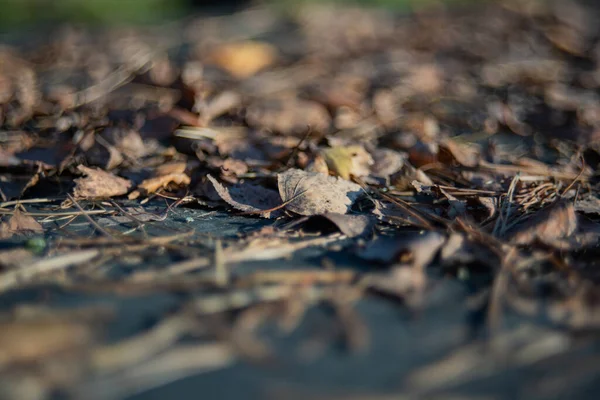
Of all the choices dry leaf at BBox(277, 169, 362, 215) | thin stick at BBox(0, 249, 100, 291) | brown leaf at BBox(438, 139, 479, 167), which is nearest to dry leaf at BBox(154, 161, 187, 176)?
dry leaf at BBox(277, 169, 362, 215)

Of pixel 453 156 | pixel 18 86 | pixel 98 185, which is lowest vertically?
pixel 453 156

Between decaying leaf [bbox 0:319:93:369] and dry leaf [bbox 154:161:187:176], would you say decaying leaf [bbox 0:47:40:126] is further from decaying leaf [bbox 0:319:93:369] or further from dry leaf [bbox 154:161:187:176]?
decaying leaf [bbox 0:319:93:369]

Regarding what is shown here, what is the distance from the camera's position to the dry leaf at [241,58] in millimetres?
2820

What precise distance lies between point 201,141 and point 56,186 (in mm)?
466

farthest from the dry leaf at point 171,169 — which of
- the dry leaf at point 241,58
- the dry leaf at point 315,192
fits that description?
the dry leaf at point 241,58

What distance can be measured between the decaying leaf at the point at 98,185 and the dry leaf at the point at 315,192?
1.53 ft

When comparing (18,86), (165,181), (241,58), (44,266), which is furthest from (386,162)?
(18,86)

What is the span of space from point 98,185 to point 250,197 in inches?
16.6

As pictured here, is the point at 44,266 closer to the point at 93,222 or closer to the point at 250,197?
the point at 93,222

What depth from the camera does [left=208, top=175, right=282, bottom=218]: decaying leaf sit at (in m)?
1.33

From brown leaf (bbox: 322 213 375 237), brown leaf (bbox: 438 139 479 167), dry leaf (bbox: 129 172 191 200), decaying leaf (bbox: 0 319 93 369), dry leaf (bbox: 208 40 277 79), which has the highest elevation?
dry leaf (bbox: 208 40 277 79)

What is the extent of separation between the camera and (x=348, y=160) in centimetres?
153

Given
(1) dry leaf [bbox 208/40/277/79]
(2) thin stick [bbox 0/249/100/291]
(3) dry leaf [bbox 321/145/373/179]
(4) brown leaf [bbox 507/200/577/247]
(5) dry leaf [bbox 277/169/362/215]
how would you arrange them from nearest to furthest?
(2) thin stick [bbox 0/249/100/291]
(4) brown leaf [bbox 507/200/577/247]
(5) dry leaf [bbox 277/169/362/215]
(3) dry leaf [bbox 321/145/373/179]
(1) dry leaf [bbox 208/40/277/79]

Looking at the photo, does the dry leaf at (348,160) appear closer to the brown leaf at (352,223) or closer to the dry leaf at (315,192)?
the dry leaf at (315,192)
